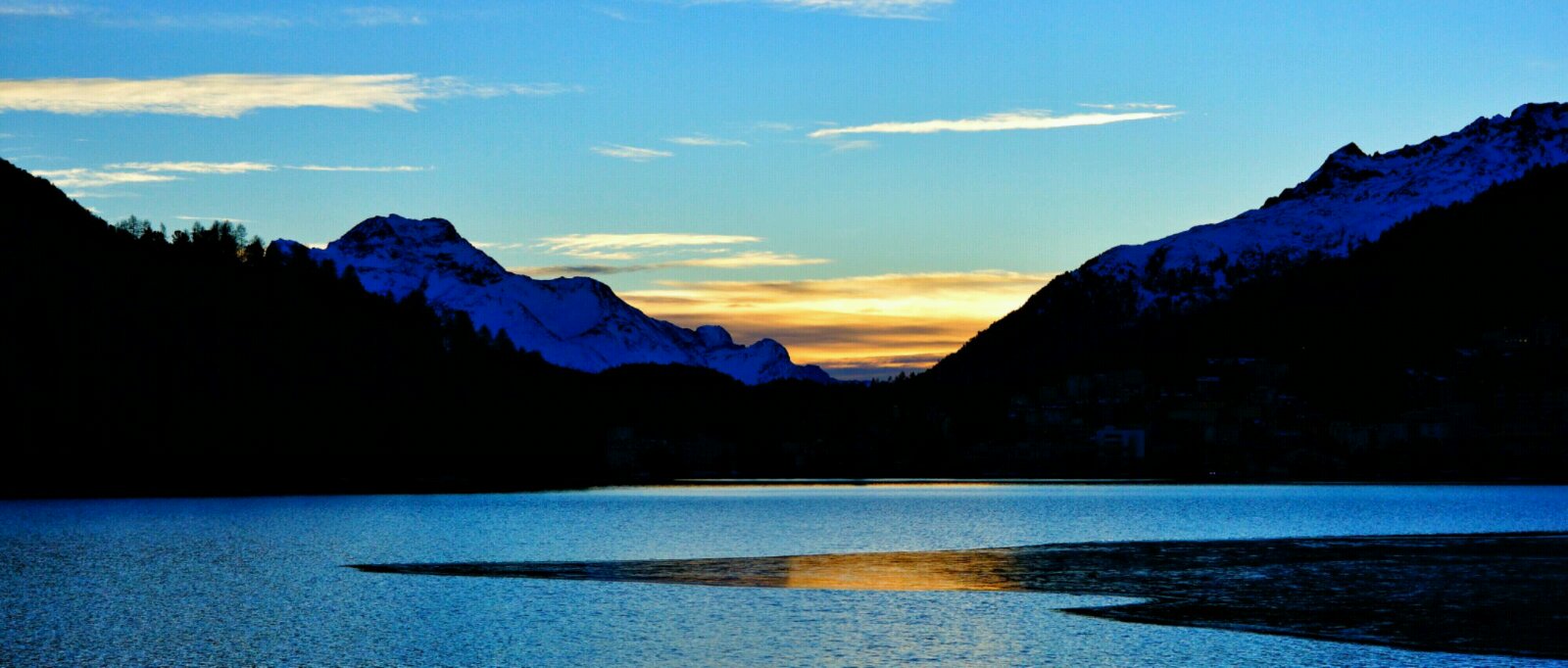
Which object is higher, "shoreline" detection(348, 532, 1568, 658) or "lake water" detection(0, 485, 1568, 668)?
"shoreline" detection(348, 532, 1568, 658)

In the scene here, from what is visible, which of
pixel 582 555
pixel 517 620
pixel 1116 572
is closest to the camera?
pixel 517 620

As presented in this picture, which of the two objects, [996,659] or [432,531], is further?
[432,531]

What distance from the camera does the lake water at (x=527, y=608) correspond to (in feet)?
169

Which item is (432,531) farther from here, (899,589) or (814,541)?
(899,589)

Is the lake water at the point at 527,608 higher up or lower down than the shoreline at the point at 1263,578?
lower down

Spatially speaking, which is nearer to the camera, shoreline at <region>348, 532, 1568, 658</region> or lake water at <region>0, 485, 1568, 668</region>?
lake water at <region>0, 485, 1568, 668</region>

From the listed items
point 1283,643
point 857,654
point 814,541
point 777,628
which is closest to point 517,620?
point 777,628

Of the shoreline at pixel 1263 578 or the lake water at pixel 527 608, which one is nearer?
the lake water at pixel 527 608

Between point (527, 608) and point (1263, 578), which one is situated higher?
point (1263, 578)

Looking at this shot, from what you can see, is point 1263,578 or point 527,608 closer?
point 527,608

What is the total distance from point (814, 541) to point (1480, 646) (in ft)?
206

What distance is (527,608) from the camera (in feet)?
214

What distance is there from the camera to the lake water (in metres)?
51.5

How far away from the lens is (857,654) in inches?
2013
